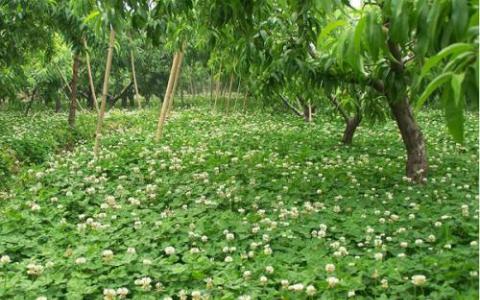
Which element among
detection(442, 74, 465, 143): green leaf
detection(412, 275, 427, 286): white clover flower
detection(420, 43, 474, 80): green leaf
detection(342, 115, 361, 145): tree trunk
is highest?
detection(420, 43, 474, 80): green leaf

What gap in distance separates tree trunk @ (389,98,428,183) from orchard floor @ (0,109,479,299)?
18cm

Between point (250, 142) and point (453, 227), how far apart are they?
208 inches

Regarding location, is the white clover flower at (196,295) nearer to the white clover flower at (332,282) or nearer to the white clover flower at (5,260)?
the white clover flower at (332,282)

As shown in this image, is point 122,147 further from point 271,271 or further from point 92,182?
point 271,271

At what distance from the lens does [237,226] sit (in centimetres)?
423

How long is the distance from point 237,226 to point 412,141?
9.67 feet

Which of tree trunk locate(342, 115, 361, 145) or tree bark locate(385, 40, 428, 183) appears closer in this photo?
tree bark locate(385, 40, 428, 183)

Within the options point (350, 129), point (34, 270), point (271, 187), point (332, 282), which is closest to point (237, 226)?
point (332, 282)

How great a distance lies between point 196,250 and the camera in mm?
3676

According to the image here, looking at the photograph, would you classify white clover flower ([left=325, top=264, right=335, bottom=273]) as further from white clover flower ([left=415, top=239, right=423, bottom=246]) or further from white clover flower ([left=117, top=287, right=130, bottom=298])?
white clover flower ([left=117, top=287, right=130, bottom=298])

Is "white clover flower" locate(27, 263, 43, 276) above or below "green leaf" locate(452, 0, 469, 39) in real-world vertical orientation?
below

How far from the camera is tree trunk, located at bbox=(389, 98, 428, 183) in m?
5.97

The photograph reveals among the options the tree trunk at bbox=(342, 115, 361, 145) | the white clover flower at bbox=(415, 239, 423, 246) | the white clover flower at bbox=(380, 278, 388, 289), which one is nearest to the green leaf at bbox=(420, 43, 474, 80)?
the white clover flower at bbox=(380, 278, 388, 289)

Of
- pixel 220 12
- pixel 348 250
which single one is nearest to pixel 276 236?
pixel 348 250
